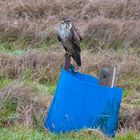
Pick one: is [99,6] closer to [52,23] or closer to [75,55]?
[52,23]

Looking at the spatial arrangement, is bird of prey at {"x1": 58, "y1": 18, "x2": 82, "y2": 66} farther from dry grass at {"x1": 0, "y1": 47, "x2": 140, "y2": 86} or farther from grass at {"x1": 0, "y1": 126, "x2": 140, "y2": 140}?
dry grass at {"x1": 0, "y1": 47, "x2": 140, "y2": 86}

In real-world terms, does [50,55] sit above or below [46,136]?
below

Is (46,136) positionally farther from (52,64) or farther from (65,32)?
(52,64)

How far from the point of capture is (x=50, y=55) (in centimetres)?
879

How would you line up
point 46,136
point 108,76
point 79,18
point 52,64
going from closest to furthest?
point 46,136, point 108,76, point 52,64, point 79,18

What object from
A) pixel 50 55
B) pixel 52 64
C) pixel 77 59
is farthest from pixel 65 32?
pixel 50 55

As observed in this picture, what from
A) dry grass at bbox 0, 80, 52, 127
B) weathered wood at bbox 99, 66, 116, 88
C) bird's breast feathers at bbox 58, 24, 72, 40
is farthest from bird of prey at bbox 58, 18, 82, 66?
dry grass at bbox 0, 80, 52, 127

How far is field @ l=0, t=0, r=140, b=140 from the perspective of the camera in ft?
21.0

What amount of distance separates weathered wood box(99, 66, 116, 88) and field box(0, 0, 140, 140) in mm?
537

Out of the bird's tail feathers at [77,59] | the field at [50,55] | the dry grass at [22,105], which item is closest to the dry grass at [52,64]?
the field at [50,55]

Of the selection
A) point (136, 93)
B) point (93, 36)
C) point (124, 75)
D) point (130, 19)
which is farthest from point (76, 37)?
point (130, 19)

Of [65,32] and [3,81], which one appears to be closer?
[65,32]

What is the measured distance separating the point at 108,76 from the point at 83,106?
480 millimetres

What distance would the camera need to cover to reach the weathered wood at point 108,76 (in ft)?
19.6
